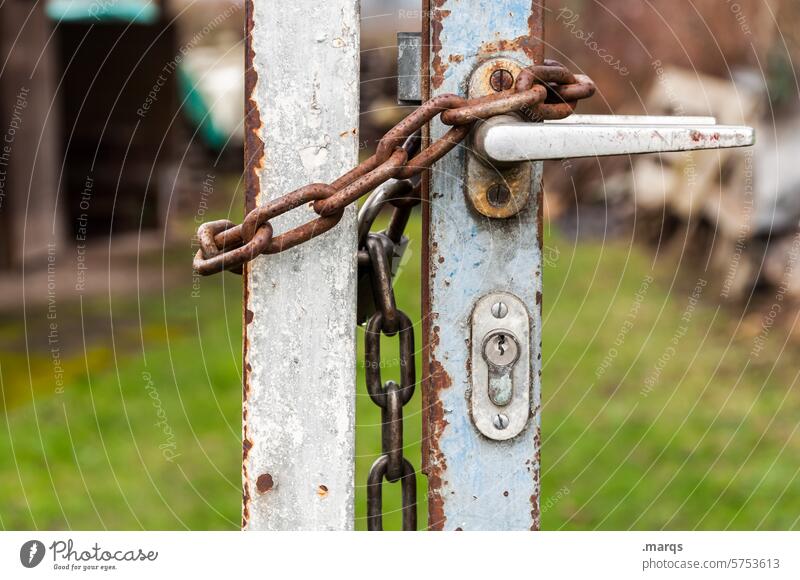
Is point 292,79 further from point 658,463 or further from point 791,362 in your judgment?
point 791,362

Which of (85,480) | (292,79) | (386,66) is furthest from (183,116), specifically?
(292,79)

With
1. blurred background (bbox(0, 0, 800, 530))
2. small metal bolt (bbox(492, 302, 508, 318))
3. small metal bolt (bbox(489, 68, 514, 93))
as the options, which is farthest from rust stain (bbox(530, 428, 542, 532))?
blurred background (bbox(0, 0, 800, 530))

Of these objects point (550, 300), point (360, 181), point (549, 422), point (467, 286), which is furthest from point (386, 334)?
point (550, 300)

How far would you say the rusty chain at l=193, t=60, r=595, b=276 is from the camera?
923 mm

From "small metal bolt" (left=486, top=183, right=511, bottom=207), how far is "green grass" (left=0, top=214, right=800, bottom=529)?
1.71m

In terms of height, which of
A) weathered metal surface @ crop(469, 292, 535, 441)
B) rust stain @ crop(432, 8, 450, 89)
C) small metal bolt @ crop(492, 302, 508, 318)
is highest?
rust stain @ crop(432, 8, 450, 89)

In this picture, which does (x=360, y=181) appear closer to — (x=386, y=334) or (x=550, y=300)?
(x=386, y=334)

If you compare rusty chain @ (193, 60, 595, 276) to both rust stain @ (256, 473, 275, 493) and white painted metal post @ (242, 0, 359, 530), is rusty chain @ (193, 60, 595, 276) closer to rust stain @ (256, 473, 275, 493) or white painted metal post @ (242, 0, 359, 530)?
white painted metal post @ (242, 0, 359, 530)

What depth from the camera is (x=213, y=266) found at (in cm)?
93

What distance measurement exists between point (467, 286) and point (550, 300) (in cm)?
526

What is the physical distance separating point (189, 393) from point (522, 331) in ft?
13.2

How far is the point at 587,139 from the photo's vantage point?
3.10 feet

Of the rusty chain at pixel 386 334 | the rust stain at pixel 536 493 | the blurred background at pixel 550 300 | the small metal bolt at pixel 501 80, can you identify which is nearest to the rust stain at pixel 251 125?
the rusty chain at pixel 386 334

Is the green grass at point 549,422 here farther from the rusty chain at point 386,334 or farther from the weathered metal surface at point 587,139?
the weathered metal surface at point 587,139
